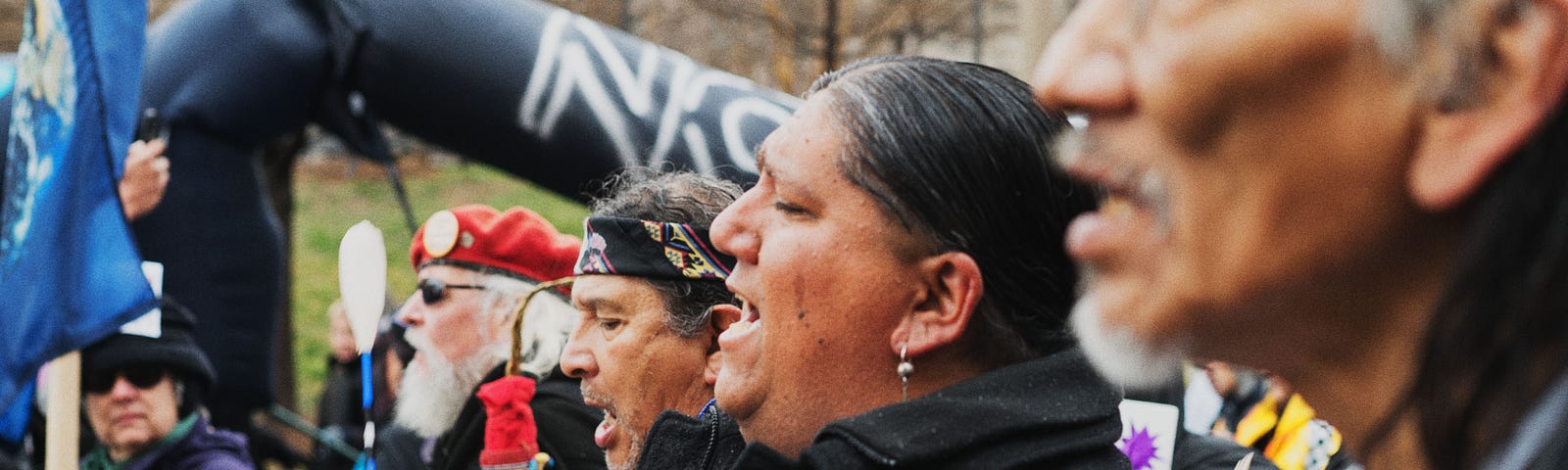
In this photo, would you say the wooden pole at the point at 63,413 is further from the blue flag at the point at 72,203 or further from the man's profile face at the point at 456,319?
the man's profile face at the point at 456,319

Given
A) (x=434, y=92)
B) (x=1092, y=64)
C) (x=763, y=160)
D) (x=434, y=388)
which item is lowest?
(x=434, y=388)

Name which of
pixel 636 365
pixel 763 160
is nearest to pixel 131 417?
pixel 636 365

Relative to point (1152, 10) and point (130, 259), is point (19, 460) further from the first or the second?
point (1152, 10)

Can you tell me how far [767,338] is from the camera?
1.91m

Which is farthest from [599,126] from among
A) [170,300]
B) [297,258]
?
[297,258]

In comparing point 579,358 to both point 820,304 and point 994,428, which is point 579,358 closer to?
point 820,304

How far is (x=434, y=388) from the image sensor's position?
475cm

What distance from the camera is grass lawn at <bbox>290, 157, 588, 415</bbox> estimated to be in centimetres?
1786

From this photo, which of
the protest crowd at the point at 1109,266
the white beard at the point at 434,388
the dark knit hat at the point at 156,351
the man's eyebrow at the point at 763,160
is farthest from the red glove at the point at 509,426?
the dark knit hat at the point at 156,351

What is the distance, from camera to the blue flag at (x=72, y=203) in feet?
11.6

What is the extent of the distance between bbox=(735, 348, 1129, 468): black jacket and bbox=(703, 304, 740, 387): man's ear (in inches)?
46.1

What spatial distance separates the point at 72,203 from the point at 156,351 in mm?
1595

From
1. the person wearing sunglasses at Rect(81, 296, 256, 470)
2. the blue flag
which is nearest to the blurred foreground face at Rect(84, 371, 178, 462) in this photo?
the person wearing sunglasses at Rect(81, 296, 256, 470)

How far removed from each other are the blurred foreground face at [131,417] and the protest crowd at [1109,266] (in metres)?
1.11
